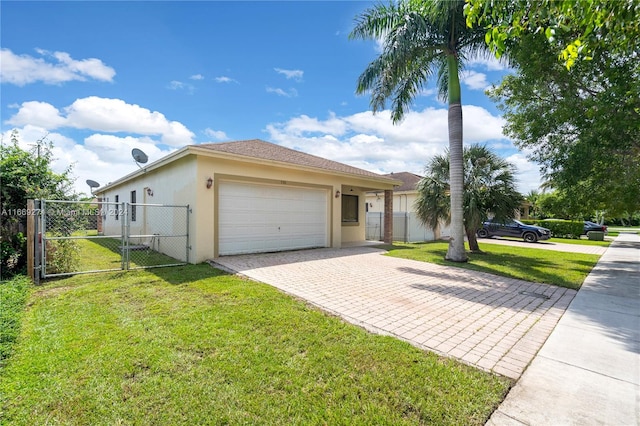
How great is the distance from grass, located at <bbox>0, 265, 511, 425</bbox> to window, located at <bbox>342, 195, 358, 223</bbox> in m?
11.1

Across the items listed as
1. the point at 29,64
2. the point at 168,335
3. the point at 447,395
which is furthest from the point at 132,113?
the point at 447,395

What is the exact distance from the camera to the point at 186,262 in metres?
9.05

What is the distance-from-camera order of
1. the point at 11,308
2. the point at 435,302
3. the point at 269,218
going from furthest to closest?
the point at 269,218 < the point at 435,302 < the point at 11,308

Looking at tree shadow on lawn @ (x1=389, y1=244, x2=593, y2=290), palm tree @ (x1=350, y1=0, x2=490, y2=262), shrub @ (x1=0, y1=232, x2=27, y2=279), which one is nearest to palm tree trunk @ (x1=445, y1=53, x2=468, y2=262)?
palm tree @ (x1=350, y1=0, x2=490, y2=262)

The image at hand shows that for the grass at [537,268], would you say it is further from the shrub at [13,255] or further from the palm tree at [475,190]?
the shrub at [13,255]

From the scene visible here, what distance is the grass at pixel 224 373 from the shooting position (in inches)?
95.0

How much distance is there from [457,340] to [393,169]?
1087 inches

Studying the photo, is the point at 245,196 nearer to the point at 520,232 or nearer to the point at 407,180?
the point at 407,180

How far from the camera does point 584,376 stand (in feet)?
9.85

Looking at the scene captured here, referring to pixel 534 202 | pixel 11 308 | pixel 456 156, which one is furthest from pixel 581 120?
pixel 534 202

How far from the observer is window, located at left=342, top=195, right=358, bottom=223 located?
15.7 m

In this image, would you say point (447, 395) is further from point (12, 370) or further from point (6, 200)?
point (6, 200)

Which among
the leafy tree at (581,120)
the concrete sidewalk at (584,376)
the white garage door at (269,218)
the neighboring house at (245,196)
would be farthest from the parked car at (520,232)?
the concrete sidewalk at (584,376)

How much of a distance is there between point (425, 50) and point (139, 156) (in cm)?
1135
